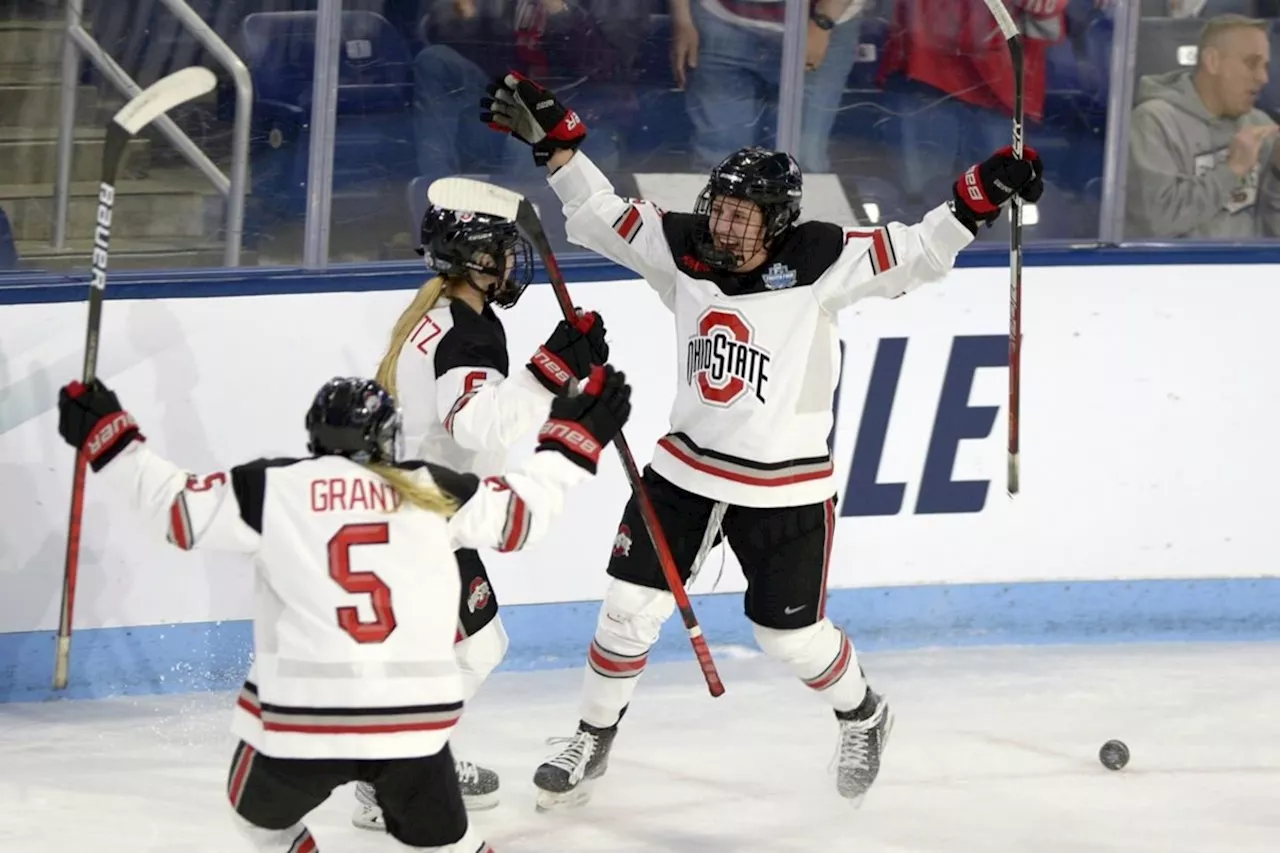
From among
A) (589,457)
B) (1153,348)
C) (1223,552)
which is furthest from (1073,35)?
(589,457)

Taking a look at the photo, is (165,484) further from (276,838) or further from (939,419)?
(939,419)

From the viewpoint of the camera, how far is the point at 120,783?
13.4 ft

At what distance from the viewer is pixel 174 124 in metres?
4.73

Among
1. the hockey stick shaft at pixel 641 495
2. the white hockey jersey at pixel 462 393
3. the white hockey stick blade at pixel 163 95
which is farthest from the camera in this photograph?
the hockey stick shaft at pixel 641 495

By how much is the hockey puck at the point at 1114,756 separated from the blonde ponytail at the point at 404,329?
69.6 inches

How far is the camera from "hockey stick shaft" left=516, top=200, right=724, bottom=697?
11.5ft

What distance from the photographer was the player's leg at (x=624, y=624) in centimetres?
388

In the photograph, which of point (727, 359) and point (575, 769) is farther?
point (575, 769)

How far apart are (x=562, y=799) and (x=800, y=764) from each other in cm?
60

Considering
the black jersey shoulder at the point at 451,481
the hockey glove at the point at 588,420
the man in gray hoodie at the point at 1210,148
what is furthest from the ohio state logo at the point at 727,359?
the man in gray hoodie at the point at 1210,148

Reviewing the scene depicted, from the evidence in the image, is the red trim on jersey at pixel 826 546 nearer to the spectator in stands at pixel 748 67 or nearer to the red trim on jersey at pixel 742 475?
the red trim on jersey at pixel 742 475

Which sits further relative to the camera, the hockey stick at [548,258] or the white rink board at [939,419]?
the white rink board at [939,419]

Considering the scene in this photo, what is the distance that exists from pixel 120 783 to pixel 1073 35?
306 cm

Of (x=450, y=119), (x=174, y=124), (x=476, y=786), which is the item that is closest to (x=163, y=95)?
(x=476, y=786)
